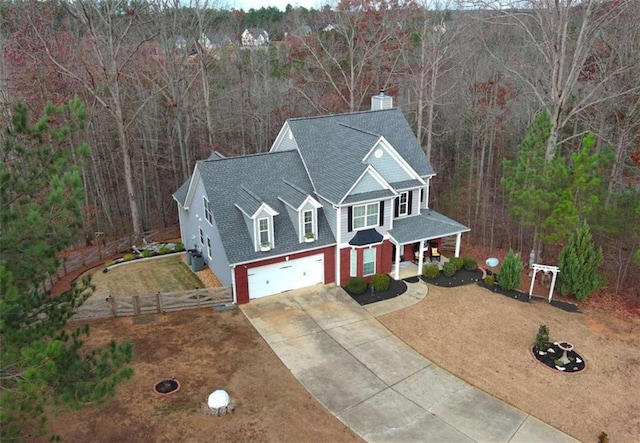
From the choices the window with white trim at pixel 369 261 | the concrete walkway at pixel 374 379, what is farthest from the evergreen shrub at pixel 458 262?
the window with white trim at pixel 369 261

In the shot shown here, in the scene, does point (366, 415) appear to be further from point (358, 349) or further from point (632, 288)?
point (632, 288)

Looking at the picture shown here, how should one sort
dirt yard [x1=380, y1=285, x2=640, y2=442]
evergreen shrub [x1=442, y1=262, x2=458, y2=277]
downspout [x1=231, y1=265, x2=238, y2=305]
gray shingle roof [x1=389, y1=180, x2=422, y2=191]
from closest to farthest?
dirt yard [x1=380, y1=285, x2=640, y2=442] → downspout [x1=231, y1=265, x2=238, y2=305] → gray shingle roof [x1=389, y1=180, x2=422, y2=191] → evergreen shrub [x1=442, y1=262, x2=458, y2=277]

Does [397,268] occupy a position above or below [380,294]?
above

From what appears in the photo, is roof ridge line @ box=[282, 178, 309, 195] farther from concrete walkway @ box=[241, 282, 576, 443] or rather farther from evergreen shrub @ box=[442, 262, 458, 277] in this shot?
evergreen shrub @ box=[442, 262, 458, 277]

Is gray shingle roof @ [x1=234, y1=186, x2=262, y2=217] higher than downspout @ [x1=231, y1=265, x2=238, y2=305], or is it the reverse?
gray shingle roof @ [x1=234, y1=186, x2=262, y2=217]

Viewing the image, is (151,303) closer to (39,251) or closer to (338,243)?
(338,243)

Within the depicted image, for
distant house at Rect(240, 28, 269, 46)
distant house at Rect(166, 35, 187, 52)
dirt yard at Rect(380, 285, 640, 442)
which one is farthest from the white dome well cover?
distant house at Rect(240, 28, 269, 46)

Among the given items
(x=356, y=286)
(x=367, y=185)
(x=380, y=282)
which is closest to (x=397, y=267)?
(x=380, y=282)
